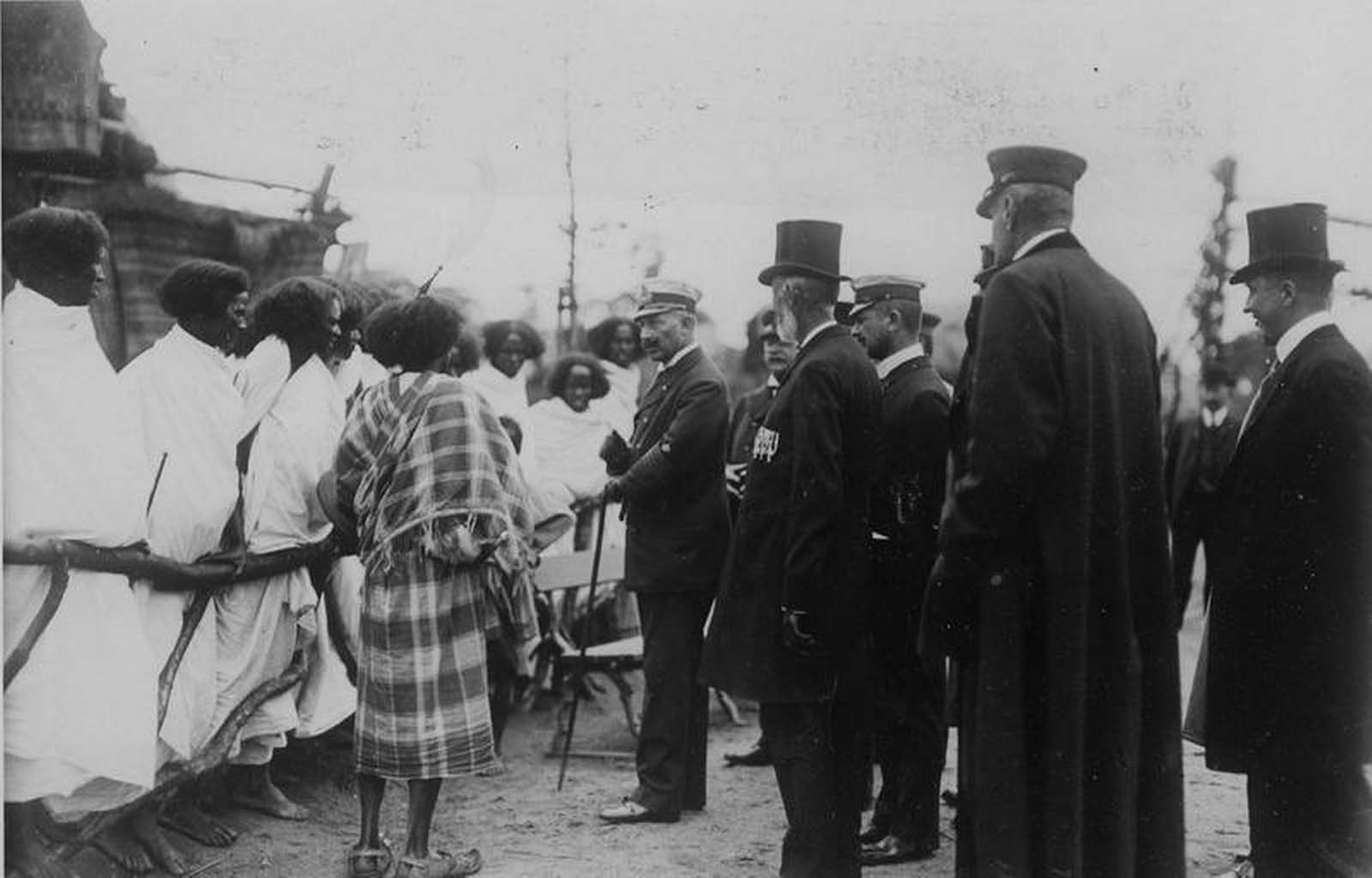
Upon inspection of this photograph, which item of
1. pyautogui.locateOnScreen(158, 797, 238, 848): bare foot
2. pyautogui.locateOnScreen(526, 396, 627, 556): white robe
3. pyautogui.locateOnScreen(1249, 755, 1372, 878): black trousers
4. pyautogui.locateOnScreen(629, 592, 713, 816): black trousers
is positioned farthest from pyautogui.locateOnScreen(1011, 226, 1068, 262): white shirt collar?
pyautogui.locateOnScreen(526, 396, 627, 556): white robe

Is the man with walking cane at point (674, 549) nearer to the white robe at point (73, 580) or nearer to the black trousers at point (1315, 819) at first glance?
the white robe at point (73, 580)

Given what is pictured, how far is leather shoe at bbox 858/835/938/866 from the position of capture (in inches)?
174

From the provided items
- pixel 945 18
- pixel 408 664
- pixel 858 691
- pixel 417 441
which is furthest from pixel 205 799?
pixel 945 18

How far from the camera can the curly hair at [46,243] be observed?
3506 millimetres

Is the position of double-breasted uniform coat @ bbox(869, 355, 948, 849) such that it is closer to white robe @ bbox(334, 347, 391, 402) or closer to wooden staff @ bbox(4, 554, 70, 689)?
white robe @ bbox(334, 347, 391, 402)

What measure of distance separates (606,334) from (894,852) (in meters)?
4.84

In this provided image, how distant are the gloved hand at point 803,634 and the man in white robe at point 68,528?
1940 mm

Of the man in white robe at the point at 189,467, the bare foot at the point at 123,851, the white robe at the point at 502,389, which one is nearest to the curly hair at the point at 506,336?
the white robe at the point at 502,389

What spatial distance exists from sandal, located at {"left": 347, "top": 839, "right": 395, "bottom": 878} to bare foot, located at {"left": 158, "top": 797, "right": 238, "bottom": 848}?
23.5 inches

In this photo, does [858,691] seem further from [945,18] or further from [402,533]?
[945,18]

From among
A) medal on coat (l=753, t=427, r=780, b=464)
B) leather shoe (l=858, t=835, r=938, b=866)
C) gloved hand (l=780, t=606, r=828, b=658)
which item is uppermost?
medal on coat (l=753, t=427, r=780, b=464)

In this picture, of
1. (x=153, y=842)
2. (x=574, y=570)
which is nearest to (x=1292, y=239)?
(x=574, y=570)

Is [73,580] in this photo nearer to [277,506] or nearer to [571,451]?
[277,506]

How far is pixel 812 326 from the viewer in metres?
4.09
